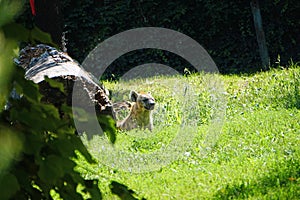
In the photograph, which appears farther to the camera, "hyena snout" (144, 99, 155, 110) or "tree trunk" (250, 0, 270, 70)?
"tree trunk" (250, 0, 270, 70)

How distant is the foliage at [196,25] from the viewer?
527 inches

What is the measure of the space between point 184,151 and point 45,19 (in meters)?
4.31

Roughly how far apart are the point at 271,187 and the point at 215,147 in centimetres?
152

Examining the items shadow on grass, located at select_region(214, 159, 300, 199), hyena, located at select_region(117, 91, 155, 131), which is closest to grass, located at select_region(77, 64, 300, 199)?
shadow on grass, located at select_region(214, 159, 300, 199)

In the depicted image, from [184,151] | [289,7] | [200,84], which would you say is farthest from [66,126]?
[289,7]

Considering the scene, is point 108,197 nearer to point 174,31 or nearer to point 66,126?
point 66,126

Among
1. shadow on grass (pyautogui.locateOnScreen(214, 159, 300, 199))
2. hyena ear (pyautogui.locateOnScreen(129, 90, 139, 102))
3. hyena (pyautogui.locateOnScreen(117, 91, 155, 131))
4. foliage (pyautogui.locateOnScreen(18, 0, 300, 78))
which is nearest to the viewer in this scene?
shadow on grass (pyautogui.locateOnScreen(214, 159, 300, 199))

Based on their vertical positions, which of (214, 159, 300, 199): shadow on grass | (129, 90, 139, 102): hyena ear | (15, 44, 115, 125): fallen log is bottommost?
(214, 159, 300, 199): shadow on grass

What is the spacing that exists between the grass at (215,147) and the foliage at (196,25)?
3698 millimetres

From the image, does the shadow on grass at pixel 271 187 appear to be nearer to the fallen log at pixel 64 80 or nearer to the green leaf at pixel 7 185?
the fallen log at pixel 64 80

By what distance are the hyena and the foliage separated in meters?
5.19

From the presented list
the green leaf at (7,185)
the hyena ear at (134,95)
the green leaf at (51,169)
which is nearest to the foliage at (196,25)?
the hyena ear at (134,95)

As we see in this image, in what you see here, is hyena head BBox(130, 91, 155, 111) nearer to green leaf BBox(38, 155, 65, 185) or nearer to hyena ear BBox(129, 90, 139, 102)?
hyena ear BBox(129, 90, 139, 102)

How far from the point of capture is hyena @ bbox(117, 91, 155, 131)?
7949 mm
